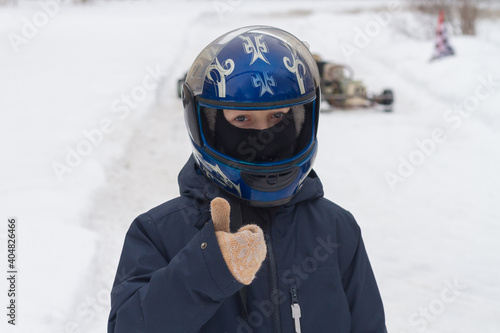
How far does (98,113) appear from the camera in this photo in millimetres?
6660

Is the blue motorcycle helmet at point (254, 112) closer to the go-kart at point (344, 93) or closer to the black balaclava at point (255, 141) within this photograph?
the black balaclava at point (255, 141)

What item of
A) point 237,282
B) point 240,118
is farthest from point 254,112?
point 237,282

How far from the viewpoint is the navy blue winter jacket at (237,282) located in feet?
4.30

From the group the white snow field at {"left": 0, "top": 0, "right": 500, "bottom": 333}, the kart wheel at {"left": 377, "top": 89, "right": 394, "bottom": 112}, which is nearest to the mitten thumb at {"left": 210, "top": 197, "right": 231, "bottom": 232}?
the white snow field at {"left": 0, "top": 0, "right": 500, "bottom": 333}

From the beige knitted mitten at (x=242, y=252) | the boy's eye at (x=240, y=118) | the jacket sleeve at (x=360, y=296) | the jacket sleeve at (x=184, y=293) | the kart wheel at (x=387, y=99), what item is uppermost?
the boy's eye at (x=240, y=118)

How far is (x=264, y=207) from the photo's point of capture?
65.6 inches

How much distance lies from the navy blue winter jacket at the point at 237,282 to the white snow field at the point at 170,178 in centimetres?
147

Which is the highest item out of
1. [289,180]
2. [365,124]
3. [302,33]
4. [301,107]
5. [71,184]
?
[301,107]

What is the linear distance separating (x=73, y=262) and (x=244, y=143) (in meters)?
2.00

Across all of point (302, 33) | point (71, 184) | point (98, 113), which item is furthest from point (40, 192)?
point (302, 33)

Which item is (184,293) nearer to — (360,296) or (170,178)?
(360,296)

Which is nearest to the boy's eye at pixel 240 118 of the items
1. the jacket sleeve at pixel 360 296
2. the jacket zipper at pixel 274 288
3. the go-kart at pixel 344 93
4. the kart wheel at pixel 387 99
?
the jacket zipper at pixel 274 288

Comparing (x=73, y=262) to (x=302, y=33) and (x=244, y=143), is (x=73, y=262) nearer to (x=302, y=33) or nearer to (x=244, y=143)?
(x=244, y=143)

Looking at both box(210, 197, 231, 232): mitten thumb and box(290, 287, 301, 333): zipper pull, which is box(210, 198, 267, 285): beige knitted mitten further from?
box(290, 287, 301, 333): zipper pull
